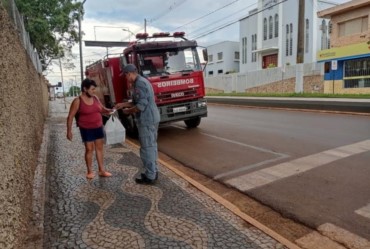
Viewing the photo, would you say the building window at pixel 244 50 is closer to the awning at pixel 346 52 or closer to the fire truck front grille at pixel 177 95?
the awning at pixel 346 52

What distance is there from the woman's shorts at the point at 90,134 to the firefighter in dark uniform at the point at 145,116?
0.69 metres

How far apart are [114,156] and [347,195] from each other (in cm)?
468

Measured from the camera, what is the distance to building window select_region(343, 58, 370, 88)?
24.5 metres

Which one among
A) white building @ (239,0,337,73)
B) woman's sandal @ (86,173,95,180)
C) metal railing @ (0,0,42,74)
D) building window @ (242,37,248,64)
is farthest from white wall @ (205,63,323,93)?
woman's sandal @ (86,173,95,180)

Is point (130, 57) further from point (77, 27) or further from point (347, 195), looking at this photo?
point (77, 27)

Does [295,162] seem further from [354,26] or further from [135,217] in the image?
[354,26]

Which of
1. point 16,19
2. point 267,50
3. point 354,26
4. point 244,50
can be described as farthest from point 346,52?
point 244,50

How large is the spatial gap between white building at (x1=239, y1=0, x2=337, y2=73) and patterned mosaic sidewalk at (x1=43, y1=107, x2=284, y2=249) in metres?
31.6

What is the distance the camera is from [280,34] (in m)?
41.9

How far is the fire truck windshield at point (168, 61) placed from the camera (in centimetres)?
985

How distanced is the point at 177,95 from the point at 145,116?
4.70m

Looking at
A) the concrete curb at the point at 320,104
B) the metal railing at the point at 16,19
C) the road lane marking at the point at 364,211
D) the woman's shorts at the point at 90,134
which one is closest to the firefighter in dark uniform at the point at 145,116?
the woman's shorts at the point at 90,134

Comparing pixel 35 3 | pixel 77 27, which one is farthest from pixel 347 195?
pixel 77 27

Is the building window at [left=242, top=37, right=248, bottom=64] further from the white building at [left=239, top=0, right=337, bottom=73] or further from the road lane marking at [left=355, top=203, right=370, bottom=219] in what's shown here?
A: the road lane marking at [left=355, top=203, right=370, bottom=219]
